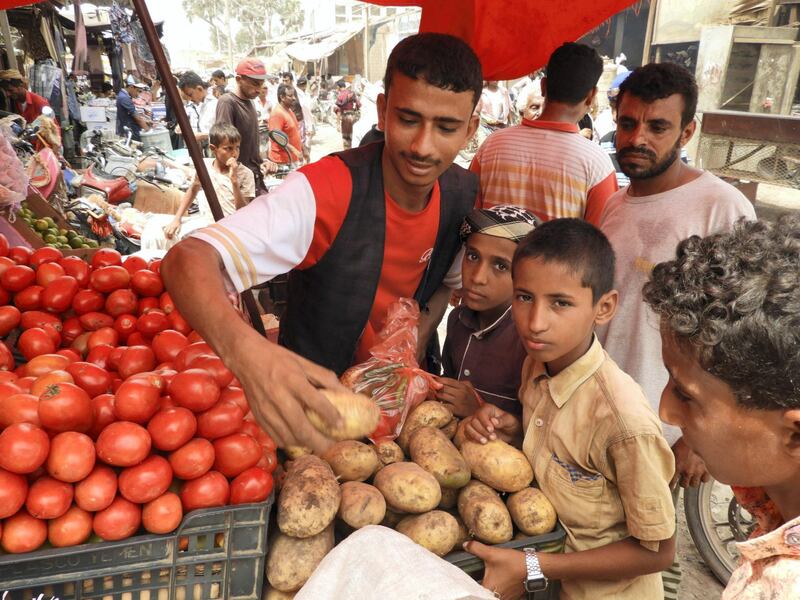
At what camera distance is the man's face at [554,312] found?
175cm

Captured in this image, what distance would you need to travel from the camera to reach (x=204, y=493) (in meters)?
1.35

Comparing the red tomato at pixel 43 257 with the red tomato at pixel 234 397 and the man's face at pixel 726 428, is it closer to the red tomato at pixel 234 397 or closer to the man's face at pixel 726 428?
the red tomato at pixel 234 397

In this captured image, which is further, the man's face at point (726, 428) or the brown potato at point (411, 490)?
the brown potato at point (411, 490)

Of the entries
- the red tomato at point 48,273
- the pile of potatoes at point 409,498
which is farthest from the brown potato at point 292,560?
the red tomato at point 48,273

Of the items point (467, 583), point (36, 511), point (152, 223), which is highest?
point (36, 511)

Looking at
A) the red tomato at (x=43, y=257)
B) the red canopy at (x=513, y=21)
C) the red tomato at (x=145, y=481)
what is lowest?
the red tomato at (x=145, y=481)

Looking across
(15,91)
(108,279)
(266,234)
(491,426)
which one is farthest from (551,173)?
(15,91)

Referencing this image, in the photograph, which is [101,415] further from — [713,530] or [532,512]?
[713,530]

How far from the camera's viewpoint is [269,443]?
1640 mm

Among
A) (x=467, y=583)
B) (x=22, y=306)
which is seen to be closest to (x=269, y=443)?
(x=467, y=583)

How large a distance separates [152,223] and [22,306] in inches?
200

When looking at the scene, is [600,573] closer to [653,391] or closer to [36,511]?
[653,391]

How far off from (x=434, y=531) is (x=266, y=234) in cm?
100

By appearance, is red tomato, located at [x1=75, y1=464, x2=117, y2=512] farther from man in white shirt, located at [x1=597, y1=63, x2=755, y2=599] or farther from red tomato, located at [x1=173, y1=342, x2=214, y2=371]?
man in white shirt, located at [x1=597, y1=63, x2=755, y2=599]
